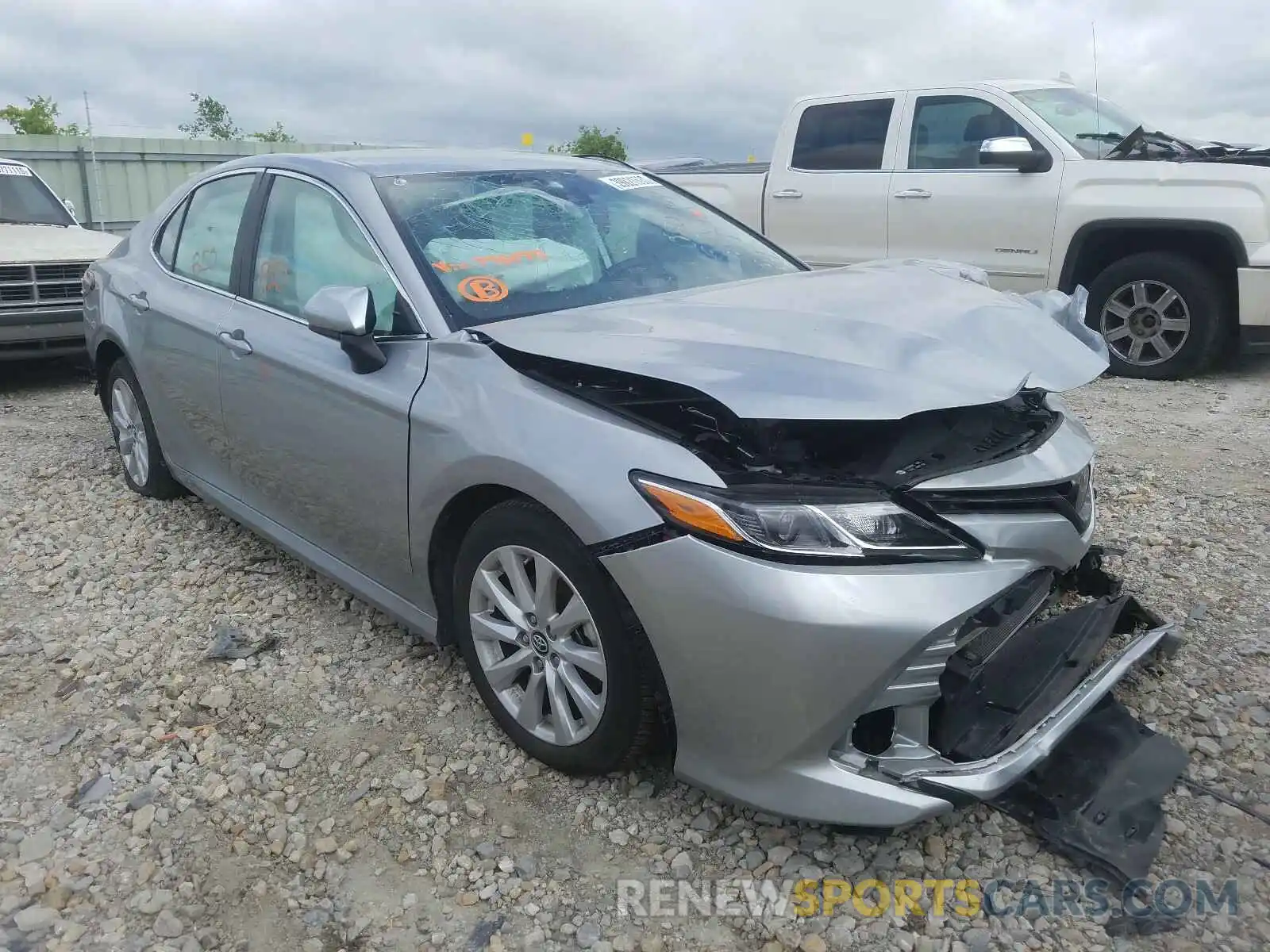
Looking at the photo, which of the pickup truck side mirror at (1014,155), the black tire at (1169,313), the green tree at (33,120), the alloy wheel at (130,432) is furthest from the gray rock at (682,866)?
the green tree at (33,120)

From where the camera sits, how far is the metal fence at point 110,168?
15.4m

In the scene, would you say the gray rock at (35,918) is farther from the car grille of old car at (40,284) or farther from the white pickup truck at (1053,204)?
the white pickup truck at (1053,204)

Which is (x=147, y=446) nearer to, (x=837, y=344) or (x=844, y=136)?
(x=837, y=344)

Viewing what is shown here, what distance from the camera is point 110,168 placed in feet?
53.7

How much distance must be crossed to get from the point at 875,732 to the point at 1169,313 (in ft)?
18.1

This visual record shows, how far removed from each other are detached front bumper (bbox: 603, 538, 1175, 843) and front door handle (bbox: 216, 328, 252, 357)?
6.17 ft

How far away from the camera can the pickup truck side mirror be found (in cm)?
633

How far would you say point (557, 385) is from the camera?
8.34 feet

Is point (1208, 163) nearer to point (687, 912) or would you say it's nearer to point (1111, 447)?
point (1111, 447)

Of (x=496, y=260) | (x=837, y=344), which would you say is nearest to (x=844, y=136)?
(x=496, y=260)

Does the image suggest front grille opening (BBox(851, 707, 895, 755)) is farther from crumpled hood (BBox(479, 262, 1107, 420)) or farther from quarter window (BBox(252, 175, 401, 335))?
quarter window (BBox(252, 175, 401, 335))

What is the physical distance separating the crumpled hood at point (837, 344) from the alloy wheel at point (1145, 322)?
4.08 m

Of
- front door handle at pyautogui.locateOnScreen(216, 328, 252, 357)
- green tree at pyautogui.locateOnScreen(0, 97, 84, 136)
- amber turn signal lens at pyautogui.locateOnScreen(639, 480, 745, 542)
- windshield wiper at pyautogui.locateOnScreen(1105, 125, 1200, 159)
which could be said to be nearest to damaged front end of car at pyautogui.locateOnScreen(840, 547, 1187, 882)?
amber turn signal lens at pyautogui.locateOnScreen(639, 480, 745, 542)

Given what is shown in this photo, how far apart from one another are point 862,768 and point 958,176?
19.5 ft
